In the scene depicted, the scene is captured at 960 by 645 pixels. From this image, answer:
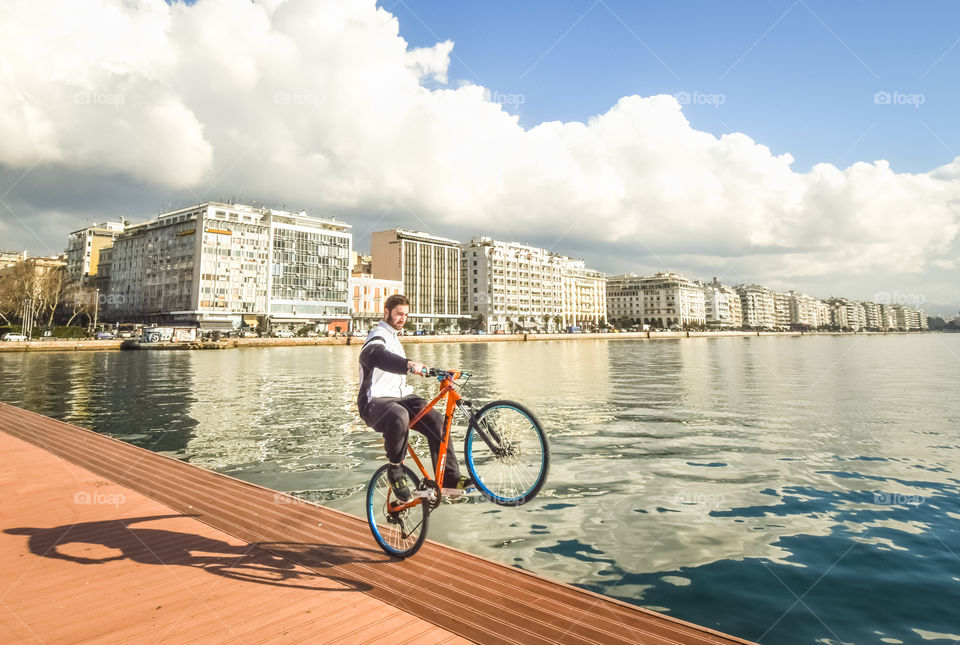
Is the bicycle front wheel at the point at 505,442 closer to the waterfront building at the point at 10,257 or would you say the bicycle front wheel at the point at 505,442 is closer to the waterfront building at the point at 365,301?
the waterfront building at the point at 365,301

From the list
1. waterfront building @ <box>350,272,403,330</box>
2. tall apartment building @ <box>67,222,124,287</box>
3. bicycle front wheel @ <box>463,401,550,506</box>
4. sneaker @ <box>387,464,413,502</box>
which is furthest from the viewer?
tall apartment building @ <box>67,222,124,287</box>

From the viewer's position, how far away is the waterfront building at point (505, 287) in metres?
175

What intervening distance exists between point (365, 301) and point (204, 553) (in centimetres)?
13606

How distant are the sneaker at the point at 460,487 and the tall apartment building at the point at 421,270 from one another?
148136mm

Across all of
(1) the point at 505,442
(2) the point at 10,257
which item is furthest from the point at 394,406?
(2) the point at 10,257

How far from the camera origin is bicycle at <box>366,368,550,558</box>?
5.36 m

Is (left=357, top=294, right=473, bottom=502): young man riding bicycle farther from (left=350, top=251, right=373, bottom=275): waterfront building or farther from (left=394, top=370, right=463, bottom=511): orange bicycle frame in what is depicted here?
(left=350, top=251, right=373, bottom=275): waterfront building

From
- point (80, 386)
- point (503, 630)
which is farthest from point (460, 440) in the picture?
point (80, 386)

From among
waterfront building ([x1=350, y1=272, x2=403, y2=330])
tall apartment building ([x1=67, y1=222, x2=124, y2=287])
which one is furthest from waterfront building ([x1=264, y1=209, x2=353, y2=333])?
tall apartment building ([x1=67, y1=222, x2=124, y2=287])

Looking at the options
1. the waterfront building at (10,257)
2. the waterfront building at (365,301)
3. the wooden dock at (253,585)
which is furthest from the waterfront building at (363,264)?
the wooden dock at (253,585)

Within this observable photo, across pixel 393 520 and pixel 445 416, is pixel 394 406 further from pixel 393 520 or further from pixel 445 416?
pixel 393 520

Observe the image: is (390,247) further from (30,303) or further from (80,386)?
(80,386)

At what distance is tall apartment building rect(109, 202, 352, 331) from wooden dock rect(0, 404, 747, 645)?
112459 mm

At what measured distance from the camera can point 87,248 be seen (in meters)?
148
